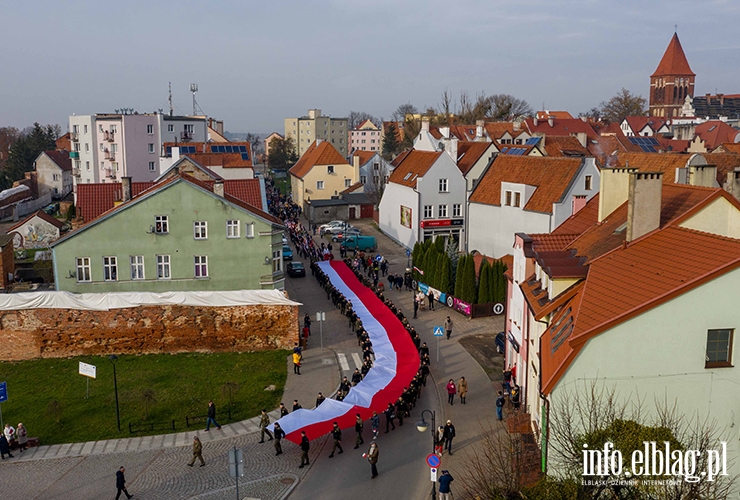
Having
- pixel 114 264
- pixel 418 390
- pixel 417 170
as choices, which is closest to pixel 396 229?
pixel 417 170

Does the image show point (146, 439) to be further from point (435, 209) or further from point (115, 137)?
point (115, 137)

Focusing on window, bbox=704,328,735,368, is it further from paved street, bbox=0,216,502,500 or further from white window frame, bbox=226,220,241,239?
white window frame, bbox=226,220,241,239

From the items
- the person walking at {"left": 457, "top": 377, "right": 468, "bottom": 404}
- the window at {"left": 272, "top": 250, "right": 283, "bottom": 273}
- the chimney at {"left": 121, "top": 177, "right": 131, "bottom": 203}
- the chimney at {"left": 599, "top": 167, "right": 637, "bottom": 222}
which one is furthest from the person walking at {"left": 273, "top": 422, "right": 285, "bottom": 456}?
the chimney at {"left": 121, "top": 177, "right": 131, "bottom": 203}

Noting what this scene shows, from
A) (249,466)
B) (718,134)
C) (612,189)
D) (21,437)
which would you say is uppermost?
(718,134)

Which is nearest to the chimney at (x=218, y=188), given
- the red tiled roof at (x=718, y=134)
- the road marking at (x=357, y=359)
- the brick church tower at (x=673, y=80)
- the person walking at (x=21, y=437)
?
the road marking at (x=357, y=359)

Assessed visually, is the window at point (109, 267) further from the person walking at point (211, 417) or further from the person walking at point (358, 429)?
the person walking at point (358, 429)

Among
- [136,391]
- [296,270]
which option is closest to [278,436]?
[136,391]

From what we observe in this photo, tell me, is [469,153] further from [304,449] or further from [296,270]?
[304,449]
